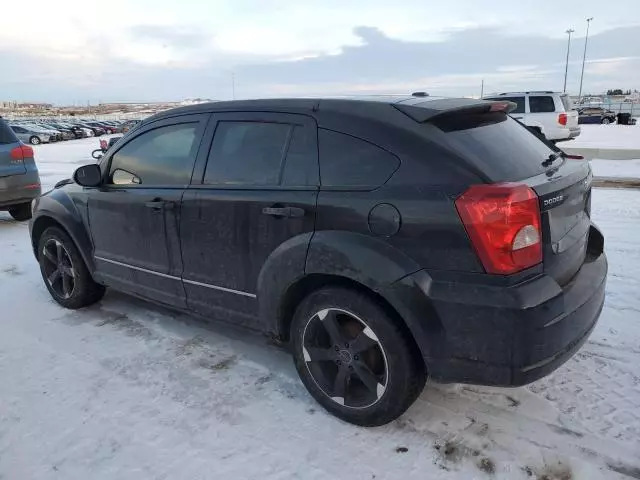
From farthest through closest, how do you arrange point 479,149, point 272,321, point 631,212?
point 631,212
point 272,321
point 479,149

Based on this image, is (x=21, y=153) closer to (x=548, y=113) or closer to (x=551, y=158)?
(x=551, y=158)

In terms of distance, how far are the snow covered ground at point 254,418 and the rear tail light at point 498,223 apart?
97 centimetres

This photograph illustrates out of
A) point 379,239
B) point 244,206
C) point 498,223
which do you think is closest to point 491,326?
point 498,223

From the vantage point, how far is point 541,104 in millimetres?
16156

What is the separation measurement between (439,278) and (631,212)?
6.15 metres

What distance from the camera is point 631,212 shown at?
7168 mm

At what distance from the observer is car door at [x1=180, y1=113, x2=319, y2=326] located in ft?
9.22

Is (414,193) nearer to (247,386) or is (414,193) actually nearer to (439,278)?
(439,278)

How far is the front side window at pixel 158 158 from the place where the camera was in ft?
11.2

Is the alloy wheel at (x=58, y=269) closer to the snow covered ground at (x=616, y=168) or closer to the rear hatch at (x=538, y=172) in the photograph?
the rear hatch at (x=538, y=172)

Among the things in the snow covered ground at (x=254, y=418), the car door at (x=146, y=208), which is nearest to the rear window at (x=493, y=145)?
the snow covered ground at (x=254, y=418)

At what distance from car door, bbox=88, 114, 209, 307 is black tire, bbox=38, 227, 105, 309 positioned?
29cm

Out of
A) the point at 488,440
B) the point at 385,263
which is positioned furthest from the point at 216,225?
the point at 488,440

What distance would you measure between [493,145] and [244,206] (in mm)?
1397
